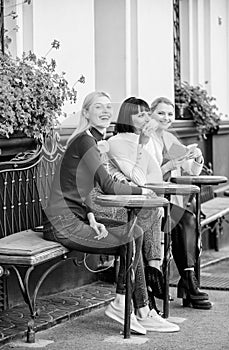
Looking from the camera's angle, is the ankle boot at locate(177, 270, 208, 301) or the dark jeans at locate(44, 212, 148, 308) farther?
the ankle boot at locate(177, 270, 208, 301)

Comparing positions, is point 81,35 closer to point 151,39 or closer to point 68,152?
point 151,39

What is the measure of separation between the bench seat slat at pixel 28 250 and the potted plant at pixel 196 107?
4.43 meters

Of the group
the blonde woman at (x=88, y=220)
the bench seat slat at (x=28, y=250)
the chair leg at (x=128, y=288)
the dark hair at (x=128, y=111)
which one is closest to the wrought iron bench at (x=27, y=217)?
the bench seat slat at (x=28, y=250)

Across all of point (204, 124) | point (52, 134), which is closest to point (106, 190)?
point (52, 134)

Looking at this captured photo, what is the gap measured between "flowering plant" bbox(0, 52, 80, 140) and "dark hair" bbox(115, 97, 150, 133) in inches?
15.5

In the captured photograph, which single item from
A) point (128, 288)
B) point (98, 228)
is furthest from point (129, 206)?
point (128, 288)

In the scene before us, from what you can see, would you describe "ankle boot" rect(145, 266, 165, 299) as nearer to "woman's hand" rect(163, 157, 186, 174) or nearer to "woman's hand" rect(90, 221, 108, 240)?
"woman's hand" rect(90, 221, 108, 240)

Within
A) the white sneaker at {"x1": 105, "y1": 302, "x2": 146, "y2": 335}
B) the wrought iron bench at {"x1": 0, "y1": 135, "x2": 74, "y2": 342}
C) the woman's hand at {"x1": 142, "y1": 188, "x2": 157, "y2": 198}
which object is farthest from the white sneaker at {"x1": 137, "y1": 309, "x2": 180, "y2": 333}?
the woman's hand at {"x1": 142, "y1": 188, "x2": 157, "y2": 198}

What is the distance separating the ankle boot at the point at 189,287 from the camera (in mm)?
7078

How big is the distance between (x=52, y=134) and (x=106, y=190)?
840 millimetres

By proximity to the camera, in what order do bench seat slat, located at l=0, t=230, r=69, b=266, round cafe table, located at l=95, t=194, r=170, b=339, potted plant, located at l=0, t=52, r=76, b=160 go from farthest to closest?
potted plant, located at l=0, t=52, r=76, b=160 → round cafe table, located at l=95, t=194, r=170, b=339 → bench seat slat, located at l=0, t=230, r=69, b=266

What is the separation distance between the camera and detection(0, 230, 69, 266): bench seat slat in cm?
580

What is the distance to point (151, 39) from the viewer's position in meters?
9.45

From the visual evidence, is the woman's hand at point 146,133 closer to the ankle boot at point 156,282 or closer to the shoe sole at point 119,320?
the ankle boot at point 156,282
